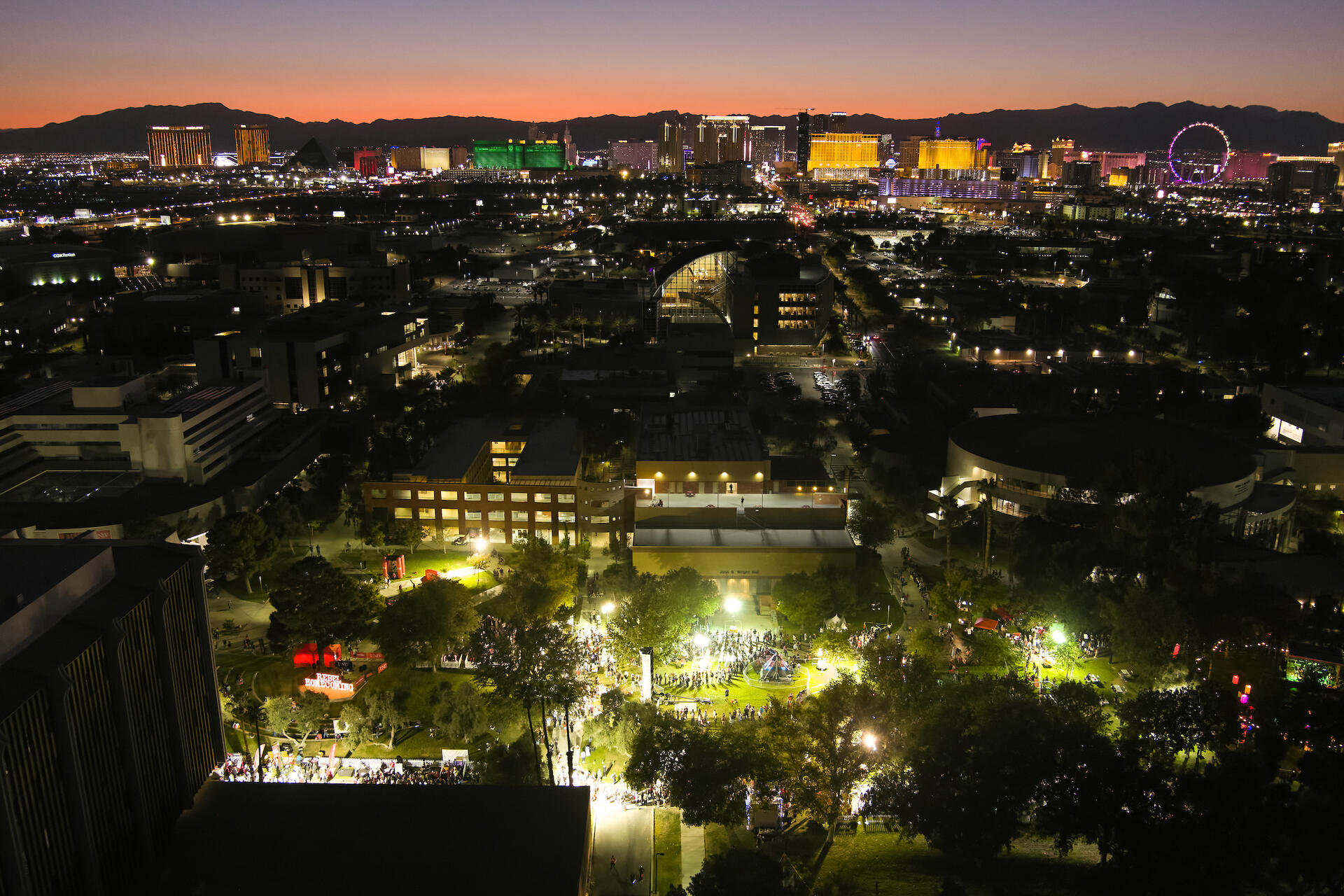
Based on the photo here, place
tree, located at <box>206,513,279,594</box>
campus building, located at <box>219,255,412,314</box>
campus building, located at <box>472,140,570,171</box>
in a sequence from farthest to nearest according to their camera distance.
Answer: campus building, located at <box>472,140,570,171</box>
campus building, located at <box>219,255,412,314</box>
tree, located at <box>206,513,279,594</box>

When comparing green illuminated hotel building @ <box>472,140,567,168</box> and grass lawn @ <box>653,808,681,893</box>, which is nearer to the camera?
grass lawn @ <box>653,808,681,893</box>

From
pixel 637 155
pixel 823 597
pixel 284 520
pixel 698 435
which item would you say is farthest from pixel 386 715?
pixel 637 155

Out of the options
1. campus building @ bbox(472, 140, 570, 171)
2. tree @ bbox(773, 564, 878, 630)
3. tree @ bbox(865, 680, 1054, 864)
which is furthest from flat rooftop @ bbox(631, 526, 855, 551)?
campus building @ bbox(472, 140, 570, 171)

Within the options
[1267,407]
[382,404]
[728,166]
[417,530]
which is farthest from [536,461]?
[728,166]

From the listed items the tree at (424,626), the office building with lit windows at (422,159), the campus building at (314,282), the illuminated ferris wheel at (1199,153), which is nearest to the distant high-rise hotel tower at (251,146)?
the office building with lit windows at (422,159)

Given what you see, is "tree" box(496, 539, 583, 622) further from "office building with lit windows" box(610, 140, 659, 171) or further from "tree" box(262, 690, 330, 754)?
"office building with lit windows" box(610, 140, 659, 171)

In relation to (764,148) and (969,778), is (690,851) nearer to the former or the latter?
Result: (969,778)

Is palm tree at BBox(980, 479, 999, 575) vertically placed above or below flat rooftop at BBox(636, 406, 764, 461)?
below
